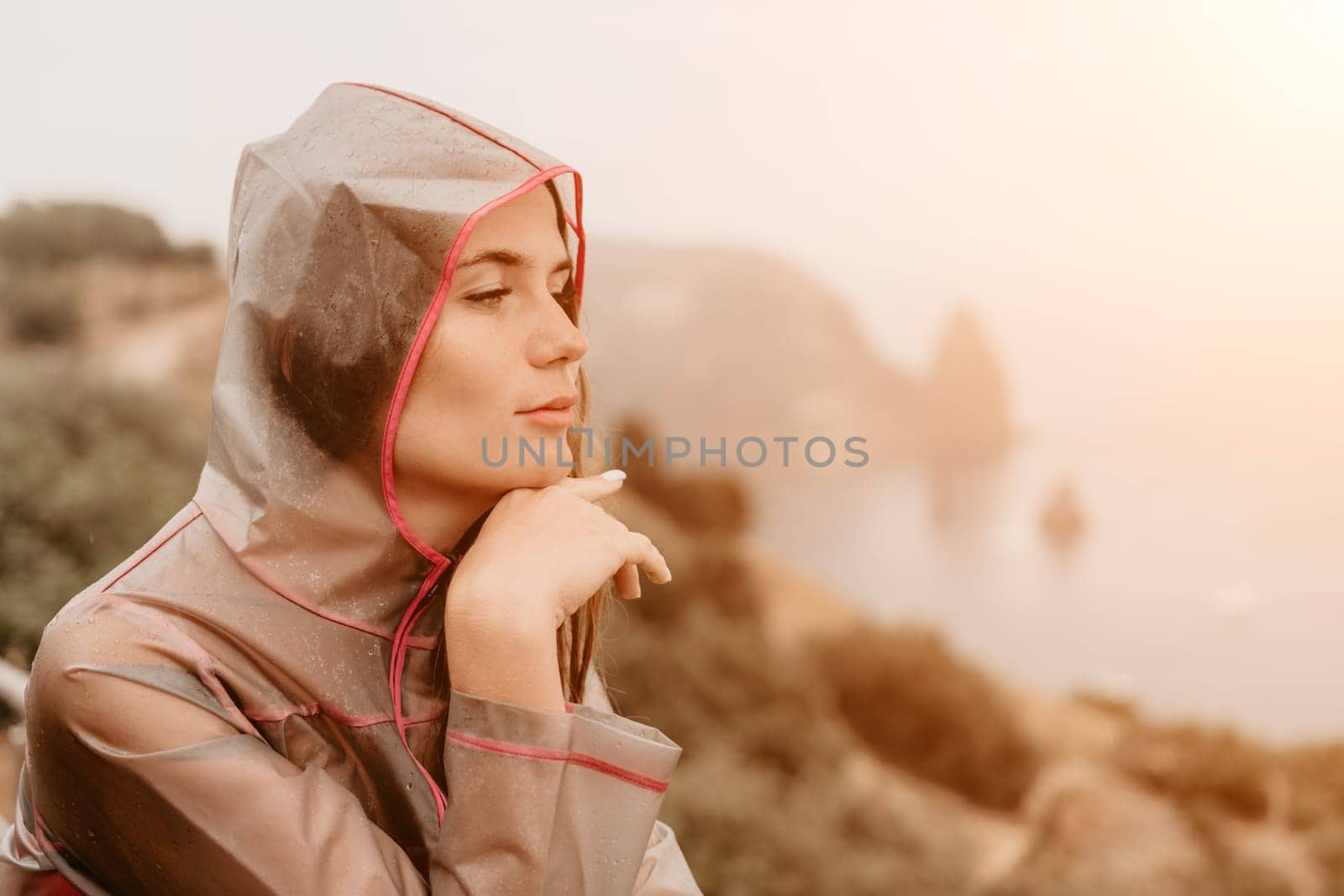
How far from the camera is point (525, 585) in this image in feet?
2.45

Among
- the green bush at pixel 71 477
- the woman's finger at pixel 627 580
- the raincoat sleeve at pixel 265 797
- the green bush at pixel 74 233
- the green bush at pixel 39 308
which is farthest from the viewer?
the green bush at pixel 39 308

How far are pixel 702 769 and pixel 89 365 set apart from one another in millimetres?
2529

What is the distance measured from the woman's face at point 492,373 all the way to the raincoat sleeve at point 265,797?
191mm

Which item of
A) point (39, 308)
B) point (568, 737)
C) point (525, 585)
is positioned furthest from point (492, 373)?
point (39, 308)

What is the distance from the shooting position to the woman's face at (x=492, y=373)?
2.64 ft

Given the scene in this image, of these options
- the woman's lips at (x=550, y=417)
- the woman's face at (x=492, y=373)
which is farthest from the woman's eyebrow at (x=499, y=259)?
the woman's lips at (x=550, y=417)

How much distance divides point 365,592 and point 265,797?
0.20m

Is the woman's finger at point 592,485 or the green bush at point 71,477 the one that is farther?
the green bush at point 71,477

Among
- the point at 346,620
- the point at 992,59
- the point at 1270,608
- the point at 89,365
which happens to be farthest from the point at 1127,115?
the point at 89,365

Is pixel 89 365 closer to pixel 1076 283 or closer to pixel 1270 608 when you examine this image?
pixel 1076 283

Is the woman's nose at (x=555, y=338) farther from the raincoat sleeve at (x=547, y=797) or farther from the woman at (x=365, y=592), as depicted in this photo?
the raincoat sleeve at (x=547, y=797)

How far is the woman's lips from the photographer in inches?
33.0

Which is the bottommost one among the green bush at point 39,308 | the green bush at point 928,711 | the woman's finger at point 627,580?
the green bush at point 928,711

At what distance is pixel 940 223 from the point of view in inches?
108
